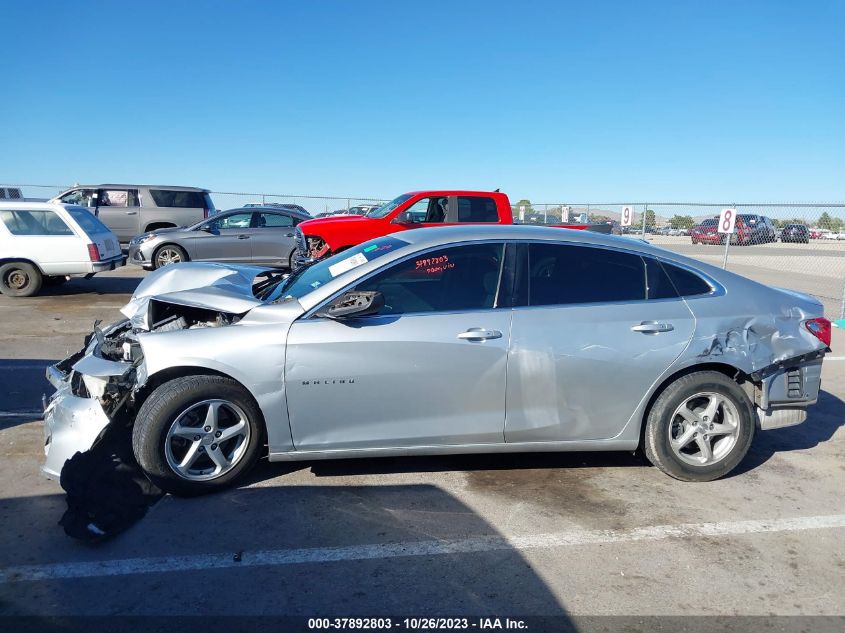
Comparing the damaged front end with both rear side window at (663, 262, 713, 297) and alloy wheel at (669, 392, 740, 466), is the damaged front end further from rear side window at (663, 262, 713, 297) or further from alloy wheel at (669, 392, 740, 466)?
alloy wheel at (669, 392, 740, 466)

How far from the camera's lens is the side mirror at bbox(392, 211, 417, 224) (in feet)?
39.0

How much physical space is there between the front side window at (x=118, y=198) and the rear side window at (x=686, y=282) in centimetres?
1620

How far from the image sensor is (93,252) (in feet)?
37.5

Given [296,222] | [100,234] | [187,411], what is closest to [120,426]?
[187,411]

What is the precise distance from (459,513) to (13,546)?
2.34m

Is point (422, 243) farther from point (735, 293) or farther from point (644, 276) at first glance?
point (735, 293)

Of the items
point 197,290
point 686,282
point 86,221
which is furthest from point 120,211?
point 686,282

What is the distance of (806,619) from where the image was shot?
9.21ft

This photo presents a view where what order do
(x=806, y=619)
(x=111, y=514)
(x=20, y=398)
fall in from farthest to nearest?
(x=20, y=398), (x=111, y=514), (x=806, y=619)

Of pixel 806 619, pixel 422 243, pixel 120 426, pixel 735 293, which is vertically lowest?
pixel 806 619

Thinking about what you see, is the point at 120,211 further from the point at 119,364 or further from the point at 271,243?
the point at 119,364

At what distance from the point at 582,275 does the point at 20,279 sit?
11.0 m

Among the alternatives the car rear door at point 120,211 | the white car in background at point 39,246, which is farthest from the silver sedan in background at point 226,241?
the car rear door at point 120,211

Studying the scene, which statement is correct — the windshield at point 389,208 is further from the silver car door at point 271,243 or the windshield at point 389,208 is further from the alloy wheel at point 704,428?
the alloy wheel at point 704,428
